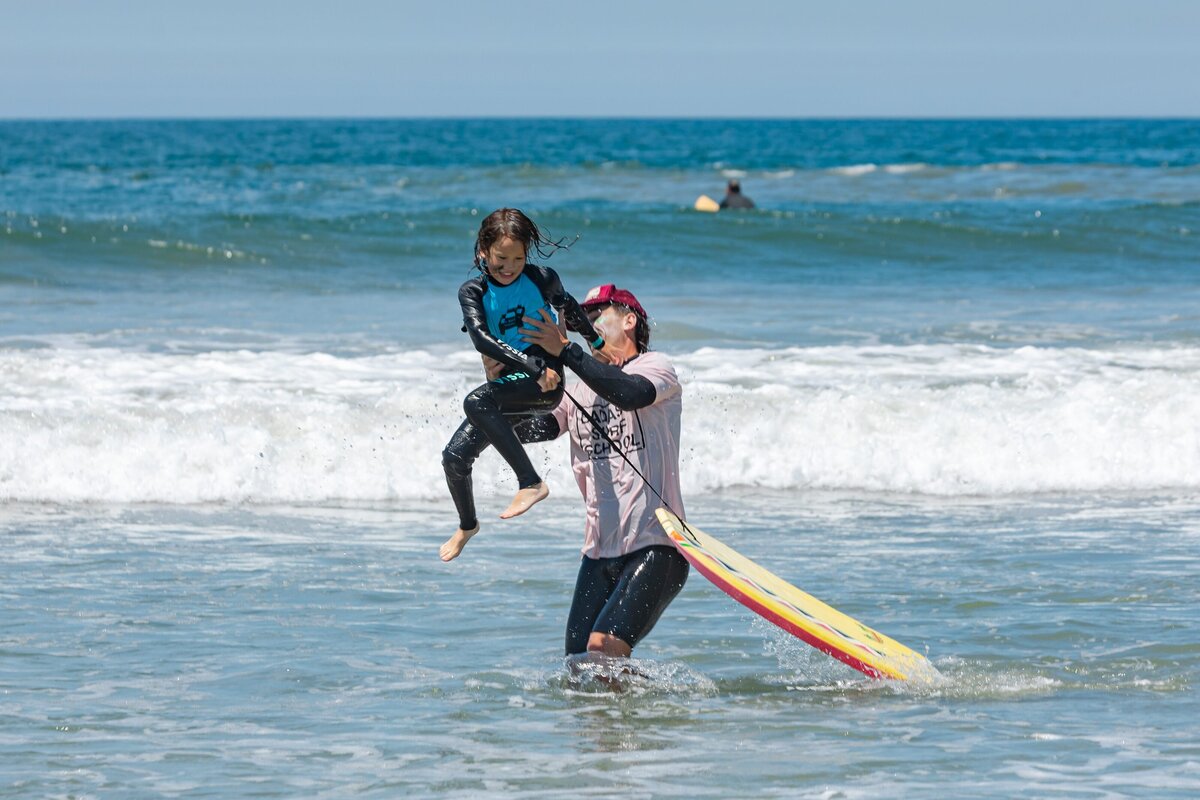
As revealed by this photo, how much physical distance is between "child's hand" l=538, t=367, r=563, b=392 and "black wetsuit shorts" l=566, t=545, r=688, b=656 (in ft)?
2.30

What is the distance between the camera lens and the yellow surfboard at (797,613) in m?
5.61

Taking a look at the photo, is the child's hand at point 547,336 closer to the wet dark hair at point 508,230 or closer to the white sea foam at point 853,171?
the wet dark hair at point 508,230

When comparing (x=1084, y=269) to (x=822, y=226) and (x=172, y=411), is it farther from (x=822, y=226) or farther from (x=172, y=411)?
(x=172, y=411)

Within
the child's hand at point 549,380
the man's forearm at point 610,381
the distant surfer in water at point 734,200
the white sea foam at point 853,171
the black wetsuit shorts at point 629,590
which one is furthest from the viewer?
the white sea foam at point 853,171

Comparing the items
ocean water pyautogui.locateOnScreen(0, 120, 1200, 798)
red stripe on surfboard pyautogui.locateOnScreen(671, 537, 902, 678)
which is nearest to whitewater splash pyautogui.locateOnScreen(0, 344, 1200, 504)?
ocean water pyautogui.locateOnScreen(0, 120, 1200, 798)

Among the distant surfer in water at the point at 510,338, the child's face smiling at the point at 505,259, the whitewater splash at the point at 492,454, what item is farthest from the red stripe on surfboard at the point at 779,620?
the whitewater splash at the point at 492,454

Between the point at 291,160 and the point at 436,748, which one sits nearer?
the point at 436,748

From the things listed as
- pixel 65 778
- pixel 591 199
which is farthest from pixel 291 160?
pixel 65 778

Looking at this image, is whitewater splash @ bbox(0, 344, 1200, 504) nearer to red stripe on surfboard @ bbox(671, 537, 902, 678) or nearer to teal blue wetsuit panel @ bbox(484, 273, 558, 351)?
red stripe on surfboard @ bbox(671, 537, 902, 678)

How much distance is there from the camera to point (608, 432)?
5.60 m

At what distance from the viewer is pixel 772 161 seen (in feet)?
195

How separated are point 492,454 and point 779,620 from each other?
5.34 meters

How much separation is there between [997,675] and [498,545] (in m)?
3.42

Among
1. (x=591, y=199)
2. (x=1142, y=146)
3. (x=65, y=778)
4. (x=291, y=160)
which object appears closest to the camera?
(x=65, y=778)
